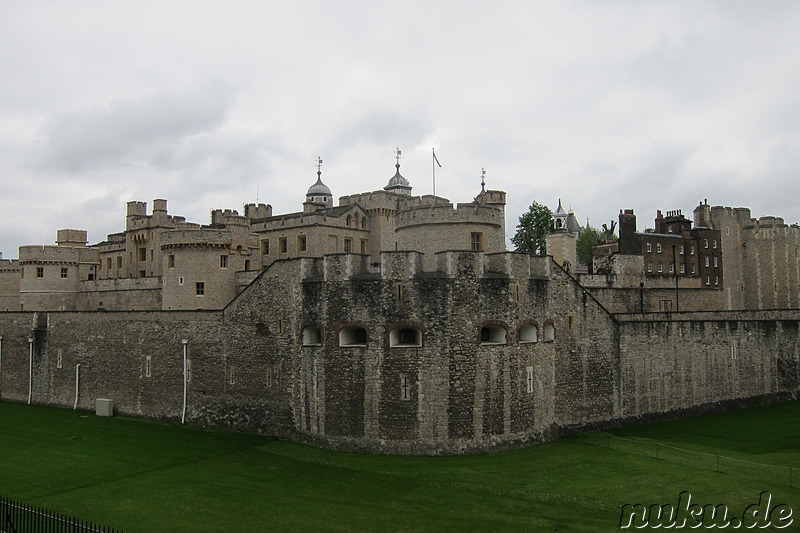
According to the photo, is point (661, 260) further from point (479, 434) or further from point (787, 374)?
point (479, 434)

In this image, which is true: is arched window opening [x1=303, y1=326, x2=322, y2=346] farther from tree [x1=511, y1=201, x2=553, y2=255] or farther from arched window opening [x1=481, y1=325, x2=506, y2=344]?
tree [x1=511, y1=201, x2=553, y2=255]

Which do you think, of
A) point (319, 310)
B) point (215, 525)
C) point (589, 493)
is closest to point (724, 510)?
point (589, 493)

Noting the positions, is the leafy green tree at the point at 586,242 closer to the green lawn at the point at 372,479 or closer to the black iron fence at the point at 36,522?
the green lawn at the point at 372,479

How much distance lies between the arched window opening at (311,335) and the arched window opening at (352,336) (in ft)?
5.14

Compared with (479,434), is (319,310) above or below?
above

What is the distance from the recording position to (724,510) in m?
21.6

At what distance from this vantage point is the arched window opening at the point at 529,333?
3112 centimetres

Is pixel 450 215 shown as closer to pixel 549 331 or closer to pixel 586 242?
pixel 549 331

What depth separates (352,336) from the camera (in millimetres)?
30531

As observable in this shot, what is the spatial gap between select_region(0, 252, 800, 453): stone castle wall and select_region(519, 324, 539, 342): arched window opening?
0.14ft

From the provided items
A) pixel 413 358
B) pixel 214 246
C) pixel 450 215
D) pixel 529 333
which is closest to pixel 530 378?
pixel 529 333

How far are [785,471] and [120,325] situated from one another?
105ft

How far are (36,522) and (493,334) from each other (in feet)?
58.5

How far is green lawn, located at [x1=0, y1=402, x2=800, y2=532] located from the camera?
69.9 ft
